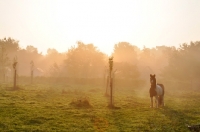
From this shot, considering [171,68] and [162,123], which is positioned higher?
[171,68]

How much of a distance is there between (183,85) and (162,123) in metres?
52.7

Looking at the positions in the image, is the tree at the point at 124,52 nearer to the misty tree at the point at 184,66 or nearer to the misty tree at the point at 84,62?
the misty tree at the point at 84,62

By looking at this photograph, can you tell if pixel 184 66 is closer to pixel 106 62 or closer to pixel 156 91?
pixel 106 62

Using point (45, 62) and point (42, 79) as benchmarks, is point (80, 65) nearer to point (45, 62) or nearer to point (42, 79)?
point (42, 79)

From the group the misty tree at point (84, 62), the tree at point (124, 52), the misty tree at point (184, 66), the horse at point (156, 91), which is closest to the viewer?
the horse at point (156, 91)

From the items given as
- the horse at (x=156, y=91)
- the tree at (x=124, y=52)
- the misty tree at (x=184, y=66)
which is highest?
the tree at (x=124, y=52)

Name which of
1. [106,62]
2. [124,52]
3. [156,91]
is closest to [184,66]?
[106,62]

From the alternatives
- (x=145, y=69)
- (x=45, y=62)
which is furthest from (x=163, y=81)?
(x=45, y=62)

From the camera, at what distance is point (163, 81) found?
2486 inches

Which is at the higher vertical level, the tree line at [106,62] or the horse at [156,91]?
the tree line at [106,62]

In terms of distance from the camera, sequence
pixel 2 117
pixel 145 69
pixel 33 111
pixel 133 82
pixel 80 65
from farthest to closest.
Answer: pixel 145 69, pixel 80 65, pixel 133 82, pixel 33 111, pixel 2 117

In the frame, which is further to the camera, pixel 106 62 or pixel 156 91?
pixel 106 62

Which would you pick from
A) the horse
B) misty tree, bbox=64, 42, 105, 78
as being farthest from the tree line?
the horse

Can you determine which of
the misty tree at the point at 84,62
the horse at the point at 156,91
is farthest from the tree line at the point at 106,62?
the horse at the point at 156,91
